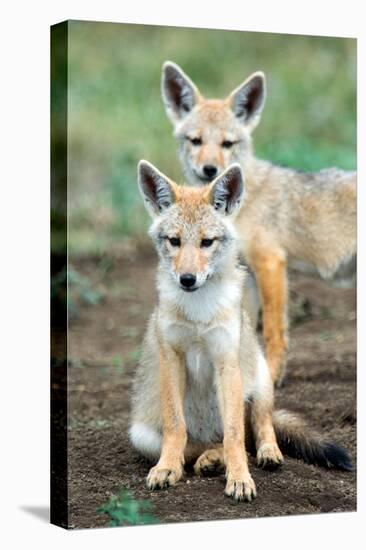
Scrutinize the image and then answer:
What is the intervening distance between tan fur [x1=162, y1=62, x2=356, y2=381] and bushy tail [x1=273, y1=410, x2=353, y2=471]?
139cm

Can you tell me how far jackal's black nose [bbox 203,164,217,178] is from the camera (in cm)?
739

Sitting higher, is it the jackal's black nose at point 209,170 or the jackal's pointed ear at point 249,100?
the jackal's pointed ear at point 249,100

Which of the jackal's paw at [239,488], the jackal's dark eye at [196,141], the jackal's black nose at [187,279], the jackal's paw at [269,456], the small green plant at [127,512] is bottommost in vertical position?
the small green plant at [127,512]

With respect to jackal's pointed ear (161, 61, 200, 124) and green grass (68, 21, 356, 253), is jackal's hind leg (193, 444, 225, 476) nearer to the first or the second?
jackal's pointed ear (161, 61, 200, 124)

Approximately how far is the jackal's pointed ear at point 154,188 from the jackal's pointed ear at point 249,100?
2.04 metres

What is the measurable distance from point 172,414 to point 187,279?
0.81 m

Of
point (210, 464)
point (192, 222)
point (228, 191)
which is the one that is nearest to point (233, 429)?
point (210, 464)

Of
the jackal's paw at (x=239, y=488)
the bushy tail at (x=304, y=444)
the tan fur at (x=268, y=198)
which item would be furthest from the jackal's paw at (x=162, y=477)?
the tan fur at (x=268, y=198)

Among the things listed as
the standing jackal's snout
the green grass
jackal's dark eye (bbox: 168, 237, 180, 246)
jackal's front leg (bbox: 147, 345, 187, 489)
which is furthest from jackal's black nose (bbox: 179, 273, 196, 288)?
the green grass

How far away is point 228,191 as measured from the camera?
225 inches

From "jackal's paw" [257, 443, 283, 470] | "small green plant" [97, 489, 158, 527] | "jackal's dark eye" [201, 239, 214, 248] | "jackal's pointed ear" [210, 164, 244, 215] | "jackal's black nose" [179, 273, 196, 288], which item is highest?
"jackal's pointed ear" [210, 164, 244, 215]

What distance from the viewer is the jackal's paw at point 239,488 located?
18.3 ft

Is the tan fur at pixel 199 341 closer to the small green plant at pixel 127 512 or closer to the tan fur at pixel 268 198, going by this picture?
the small green plant at pixel 127 512

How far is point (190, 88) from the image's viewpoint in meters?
7.61
